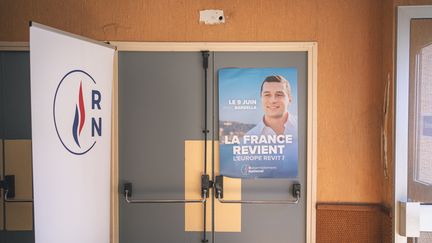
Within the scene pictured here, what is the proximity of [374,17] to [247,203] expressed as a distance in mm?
1601

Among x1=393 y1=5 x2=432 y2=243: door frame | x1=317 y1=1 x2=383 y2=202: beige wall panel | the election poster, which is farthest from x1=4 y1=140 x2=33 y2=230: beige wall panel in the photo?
x1=393 y1=5 x2=432 y2=243: door frame

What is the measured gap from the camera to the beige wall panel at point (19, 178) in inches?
75.9

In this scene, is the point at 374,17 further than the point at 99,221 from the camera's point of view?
Yes

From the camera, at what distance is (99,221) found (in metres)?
1.62

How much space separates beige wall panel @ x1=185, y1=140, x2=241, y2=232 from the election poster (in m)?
0.13

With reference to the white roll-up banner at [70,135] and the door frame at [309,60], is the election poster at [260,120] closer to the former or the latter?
the door frame at [309,60]

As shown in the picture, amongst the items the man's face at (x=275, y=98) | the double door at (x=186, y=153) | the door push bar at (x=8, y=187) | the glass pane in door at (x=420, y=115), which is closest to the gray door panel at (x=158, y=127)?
the double door at (x=186, y=153)

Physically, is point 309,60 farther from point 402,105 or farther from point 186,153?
point 186,153

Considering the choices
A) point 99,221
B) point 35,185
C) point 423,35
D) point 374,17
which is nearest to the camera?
point 35,185

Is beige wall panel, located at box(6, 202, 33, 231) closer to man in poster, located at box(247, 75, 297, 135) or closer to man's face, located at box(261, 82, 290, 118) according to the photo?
man in poster, located at box(247, 75, 297, 135)

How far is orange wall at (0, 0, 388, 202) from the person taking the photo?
Answer: 190cm

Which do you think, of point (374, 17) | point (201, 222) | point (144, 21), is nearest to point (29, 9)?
point (144, 21)

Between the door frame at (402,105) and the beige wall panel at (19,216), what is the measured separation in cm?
254

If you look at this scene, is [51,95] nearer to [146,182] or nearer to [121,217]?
[146,182]
